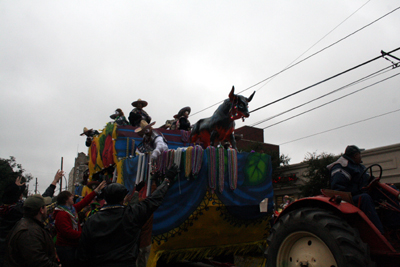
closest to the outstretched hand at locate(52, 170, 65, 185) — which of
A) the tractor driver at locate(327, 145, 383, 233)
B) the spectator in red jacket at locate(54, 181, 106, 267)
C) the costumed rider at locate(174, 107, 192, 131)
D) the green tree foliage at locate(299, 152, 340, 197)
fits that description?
the spectator in red jacket at locate(54, 181, 106, 267)

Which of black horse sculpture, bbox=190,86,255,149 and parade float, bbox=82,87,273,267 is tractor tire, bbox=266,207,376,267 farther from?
black horse sculpture, bbox=190,86,255,149

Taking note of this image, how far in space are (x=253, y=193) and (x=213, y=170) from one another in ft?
3.58

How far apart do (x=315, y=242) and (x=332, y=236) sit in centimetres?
37

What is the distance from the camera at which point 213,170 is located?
5.88 meters

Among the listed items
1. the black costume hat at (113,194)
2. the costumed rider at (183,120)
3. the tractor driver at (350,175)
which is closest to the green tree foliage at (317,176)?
the costumed rider at (183,120)

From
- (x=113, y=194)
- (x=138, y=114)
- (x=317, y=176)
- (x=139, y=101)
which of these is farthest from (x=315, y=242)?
(x=317, y=176)

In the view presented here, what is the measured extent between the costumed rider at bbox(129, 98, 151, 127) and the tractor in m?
6.31

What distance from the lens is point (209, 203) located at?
581cm

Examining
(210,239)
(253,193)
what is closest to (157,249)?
(210,239)

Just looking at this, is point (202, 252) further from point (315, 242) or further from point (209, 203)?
point (315, 242)

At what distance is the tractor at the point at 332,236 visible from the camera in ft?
10.7

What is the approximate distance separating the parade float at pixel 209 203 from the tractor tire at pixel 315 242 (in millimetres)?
1854

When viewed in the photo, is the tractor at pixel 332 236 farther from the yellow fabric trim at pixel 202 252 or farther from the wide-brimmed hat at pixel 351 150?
the yellow fabric trim at pixel 202 252

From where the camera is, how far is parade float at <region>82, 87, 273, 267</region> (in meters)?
5.70
